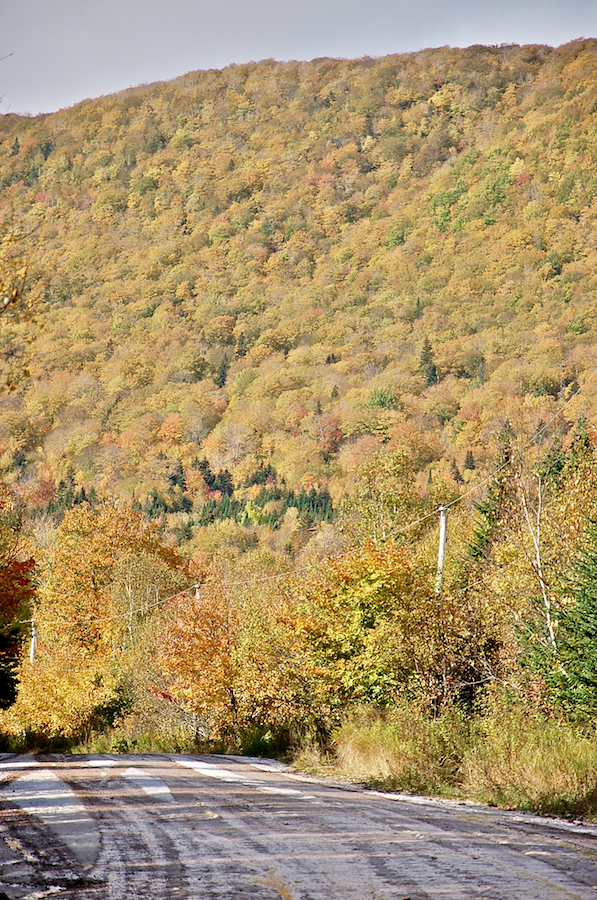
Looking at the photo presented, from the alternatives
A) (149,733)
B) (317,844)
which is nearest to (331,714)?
(317,844)

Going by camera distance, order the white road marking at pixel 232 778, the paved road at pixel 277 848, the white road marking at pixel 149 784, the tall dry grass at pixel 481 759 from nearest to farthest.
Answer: the paved road at pixel 277 848 < the tall dry grass at pixel 481 759 < the white road marking at pixel 149 784 < the white road marking at pixel 232 778

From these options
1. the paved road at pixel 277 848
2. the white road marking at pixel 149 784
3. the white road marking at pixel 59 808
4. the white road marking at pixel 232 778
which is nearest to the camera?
the paved road at pixel 277 848

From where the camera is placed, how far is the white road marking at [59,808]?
24.0 ft

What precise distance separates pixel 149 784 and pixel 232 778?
6.24 feet

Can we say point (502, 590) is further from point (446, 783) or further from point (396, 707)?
point (446, 783)

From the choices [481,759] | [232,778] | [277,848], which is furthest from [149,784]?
[277,848]

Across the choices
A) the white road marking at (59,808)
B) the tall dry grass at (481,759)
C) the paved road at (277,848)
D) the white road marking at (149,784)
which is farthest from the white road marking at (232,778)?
the white road marking at (59,808)

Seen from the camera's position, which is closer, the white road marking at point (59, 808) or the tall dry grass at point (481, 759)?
the white road marking at point (59, 808)

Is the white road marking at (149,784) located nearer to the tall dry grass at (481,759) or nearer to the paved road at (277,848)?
the paved road at (277,848)

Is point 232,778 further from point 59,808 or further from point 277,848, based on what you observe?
point 277,848

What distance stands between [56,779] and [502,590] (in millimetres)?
10353

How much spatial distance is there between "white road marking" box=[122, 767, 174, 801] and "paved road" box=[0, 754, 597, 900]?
0.25 ft

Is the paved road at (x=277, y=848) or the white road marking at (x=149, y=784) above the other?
the paved road at (x=277, y=848)

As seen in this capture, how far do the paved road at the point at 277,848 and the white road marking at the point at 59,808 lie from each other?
0.07 feet
